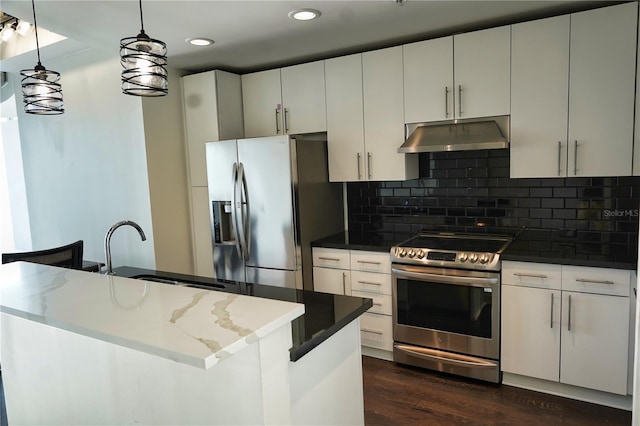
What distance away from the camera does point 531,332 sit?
2.82 metres

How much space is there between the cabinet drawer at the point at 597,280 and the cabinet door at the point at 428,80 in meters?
1.33

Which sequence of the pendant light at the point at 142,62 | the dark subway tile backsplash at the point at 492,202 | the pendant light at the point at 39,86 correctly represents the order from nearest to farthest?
1. the pendant light at the point at 142,62
2. the pendant light at the point at 39,86
3. the dark subway tile backsplash at the point at 492,202

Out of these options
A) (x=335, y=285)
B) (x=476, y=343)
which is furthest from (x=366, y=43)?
(x=476, y=343)

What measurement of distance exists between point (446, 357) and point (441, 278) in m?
0.57

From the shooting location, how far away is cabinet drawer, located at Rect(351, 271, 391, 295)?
332 cm

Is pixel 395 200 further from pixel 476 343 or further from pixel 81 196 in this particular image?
pixel 81 196

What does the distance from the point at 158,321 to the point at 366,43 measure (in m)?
2.94

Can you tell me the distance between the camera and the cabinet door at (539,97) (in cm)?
281

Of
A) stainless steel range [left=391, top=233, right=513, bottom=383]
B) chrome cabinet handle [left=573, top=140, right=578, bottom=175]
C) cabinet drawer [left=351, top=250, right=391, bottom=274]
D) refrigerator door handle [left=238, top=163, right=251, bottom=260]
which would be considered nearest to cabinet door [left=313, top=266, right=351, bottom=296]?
cabinet drawer [left=351, top=250, right=391, bottom=274]

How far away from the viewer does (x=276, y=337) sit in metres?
1.21

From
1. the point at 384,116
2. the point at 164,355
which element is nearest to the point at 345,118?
the point at 384,116

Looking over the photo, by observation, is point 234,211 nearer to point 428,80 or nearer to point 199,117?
point 199,117

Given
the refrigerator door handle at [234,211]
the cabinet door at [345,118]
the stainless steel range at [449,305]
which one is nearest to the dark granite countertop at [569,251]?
the stainless steel range at [449,305]

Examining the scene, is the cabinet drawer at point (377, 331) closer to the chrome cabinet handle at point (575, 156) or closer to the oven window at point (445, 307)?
the oven window at point (445, 307)
